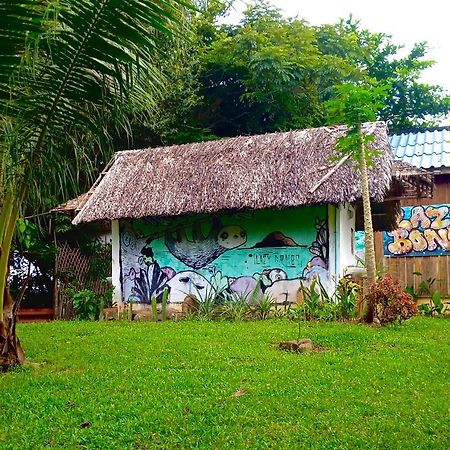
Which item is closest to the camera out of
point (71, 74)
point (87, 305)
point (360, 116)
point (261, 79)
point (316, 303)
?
point (71, 74)

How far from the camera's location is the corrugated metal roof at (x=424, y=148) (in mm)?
15133

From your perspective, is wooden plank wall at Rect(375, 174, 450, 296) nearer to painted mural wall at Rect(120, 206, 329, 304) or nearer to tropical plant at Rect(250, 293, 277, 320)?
painted mural wall at Rect(120, 206, 329, 304)

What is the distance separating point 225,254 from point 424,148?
7.09 meters

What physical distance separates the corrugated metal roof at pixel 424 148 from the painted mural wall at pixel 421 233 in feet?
3.66

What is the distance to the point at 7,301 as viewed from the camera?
6094 mm

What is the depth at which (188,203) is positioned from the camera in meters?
12.0

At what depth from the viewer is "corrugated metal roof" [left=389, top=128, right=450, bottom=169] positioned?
15133 mm

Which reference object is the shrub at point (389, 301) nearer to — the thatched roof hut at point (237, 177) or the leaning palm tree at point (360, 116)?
the leaning palm tree at point (360, 116)

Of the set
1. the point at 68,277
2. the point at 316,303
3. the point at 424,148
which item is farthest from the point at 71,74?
the point at 424,148

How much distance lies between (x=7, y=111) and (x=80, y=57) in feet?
2.65

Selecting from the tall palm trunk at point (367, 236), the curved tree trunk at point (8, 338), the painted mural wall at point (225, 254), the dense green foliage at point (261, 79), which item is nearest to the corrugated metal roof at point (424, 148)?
the dense green foliage at point (261, 79)

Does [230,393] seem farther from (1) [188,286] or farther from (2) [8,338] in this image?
(1) [188,286]

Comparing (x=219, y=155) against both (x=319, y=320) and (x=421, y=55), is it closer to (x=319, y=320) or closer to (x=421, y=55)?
(x=319, y=320)

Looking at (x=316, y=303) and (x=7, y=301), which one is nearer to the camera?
(x=7, y=301)
